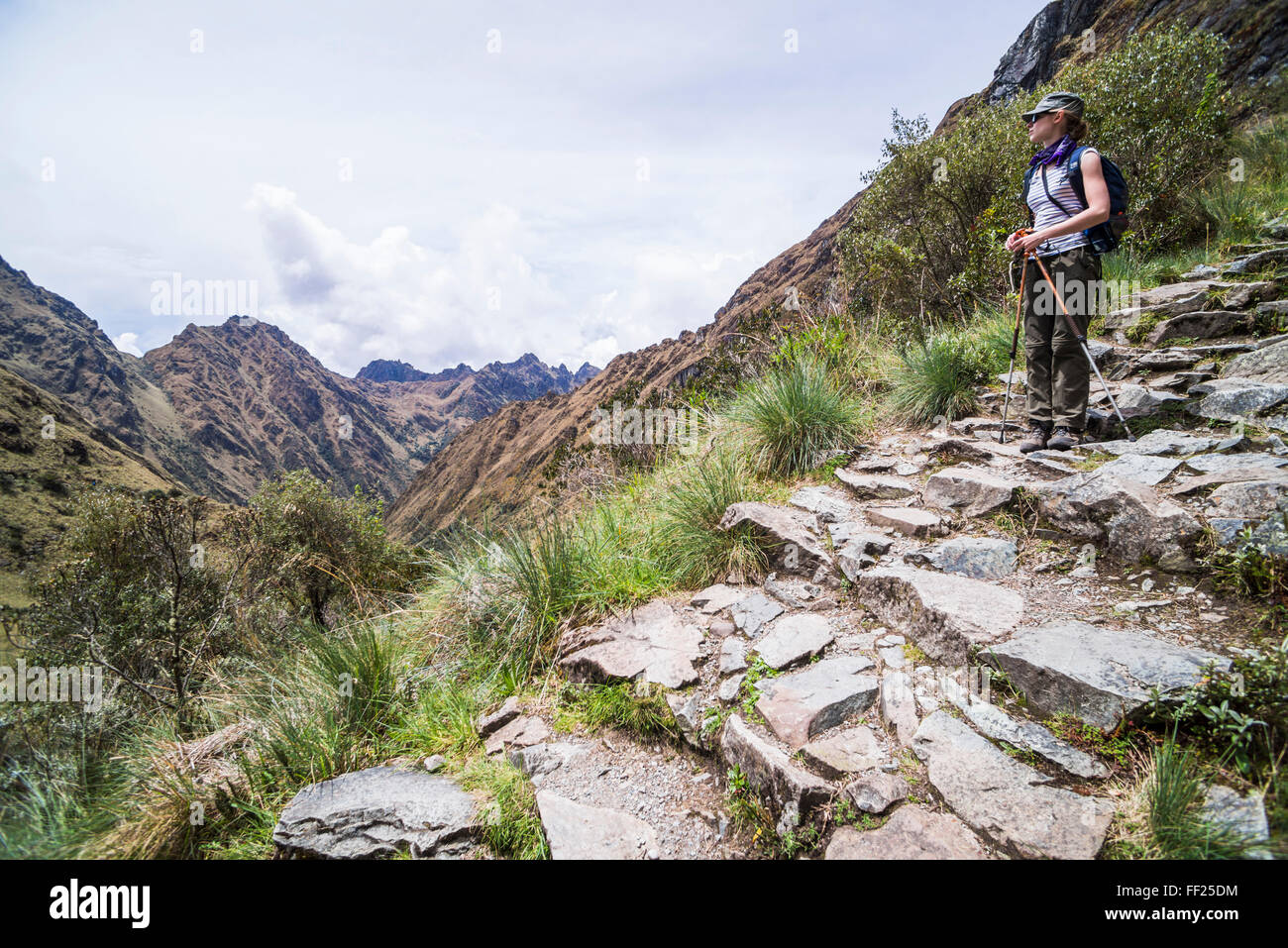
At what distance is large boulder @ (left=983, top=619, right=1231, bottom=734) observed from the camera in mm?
2098

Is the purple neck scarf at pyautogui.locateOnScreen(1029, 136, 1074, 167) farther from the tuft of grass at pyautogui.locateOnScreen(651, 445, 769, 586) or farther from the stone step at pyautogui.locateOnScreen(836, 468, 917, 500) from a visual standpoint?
the tuft of grass at pyautogui.locateOnScreen(651, 445, 769, 586)

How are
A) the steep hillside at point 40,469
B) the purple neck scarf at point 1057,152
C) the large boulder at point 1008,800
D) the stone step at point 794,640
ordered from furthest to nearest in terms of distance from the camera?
1. the steep hillside at point 40,469
2. the purple neck scarf at point 1057,152
3. the stone step at point 794,640
4. the large boulder at point 1008,800

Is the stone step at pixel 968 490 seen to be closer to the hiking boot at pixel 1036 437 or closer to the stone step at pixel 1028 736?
the hiking boot at pixel 1036 437

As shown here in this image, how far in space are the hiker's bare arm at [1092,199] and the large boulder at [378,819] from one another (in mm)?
6313

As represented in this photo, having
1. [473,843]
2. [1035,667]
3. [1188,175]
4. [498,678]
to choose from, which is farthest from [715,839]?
[1188,175]

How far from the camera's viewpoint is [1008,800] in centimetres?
197

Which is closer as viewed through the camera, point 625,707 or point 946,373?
point 625,707

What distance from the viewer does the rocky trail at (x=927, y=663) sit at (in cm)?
210

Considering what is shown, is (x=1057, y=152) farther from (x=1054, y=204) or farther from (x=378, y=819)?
(x=378, y=819)

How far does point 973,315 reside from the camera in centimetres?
812

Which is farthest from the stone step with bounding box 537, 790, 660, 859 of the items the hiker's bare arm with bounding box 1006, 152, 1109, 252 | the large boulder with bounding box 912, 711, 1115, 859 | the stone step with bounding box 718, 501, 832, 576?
the hiker's bare arm with bounding box 1006, 152, 1109, 252

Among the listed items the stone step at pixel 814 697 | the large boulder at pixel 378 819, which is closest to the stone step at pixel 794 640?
the stone step at pixel 814 697

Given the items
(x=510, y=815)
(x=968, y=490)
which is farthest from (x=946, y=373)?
(x=510, y=815)

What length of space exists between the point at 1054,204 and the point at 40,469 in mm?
114464
